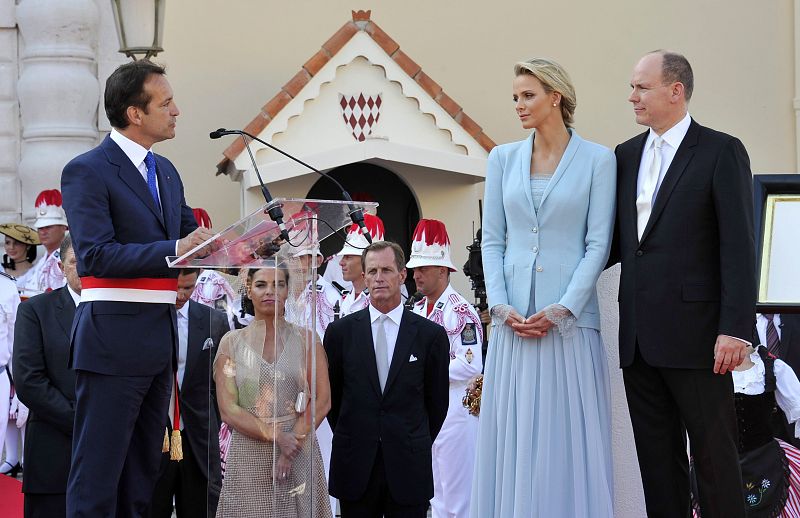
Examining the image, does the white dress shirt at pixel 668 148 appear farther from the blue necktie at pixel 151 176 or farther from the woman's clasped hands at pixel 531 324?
the blue necktie at pixel 151 176

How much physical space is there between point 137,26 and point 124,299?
4.82 metres

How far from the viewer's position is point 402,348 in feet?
20.0

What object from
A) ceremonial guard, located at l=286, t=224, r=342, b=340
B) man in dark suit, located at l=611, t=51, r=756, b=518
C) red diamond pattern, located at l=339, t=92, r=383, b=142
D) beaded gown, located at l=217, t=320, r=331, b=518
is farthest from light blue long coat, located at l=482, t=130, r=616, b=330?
red diamond pattern, located at l=339, t=92, r=383, b=142

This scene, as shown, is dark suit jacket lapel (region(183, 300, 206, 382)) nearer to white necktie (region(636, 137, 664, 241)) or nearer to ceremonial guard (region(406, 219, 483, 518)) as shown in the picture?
ceremonial guard (region(406, 219, 483, 518))

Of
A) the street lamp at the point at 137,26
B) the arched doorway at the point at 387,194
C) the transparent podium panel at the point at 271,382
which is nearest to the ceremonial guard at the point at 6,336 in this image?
the street lamp at the point at 137,26

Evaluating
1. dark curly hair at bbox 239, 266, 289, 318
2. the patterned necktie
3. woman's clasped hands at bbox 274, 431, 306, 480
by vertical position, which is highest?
dark curly hair at bbox 239, 266, 289, 318

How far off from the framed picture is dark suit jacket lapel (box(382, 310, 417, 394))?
1576 millimetres

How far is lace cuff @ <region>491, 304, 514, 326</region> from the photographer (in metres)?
5.05

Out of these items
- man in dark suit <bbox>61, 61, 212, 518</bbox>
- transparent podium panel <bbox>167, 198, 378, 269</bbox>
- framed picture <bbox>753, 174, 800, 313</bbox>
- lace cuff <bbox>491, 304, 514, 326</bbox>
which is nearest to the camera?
transparent podium panel <bbox>167, 198, 378, 269</bbox>

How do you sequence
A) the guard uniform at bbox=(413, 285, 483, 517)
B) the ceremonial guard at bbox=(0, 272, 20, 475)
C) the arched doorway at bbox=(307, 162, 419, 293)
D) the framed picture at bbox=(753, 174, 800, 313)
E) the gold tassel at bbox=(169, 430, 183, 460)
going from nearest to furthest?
1. the gold tassel at bbox=(169, 430, 183, 460)
2. the framed picture at bbox=(753, 174, 800, 313)
3. the ceremonial guard at bbox=(0, 272, 20, 475)
4. the guard uniform at bbox=(413, 285, 483, 517)
5. the arched doorway at bbox=(307, 162, 419, 293)

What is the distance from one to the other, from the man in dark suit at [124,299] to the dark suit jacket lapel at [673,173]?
1685mm

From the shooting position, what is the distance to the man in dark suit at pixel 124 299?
14.7 ft

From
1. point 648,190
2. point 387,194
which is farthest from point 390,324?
point 387,194

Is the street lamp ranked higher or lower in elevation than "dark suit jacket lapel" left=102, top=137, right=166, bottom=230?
higher
